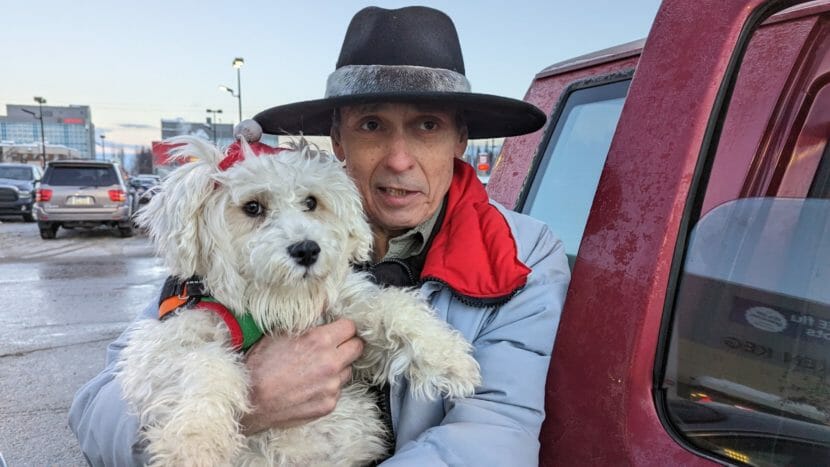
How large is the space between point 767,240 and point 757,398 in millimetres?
336

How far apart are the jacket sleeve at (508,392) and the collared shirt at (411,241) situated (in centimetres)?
48

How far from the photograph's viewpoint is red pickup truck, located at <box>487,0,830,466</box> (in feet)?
3.84

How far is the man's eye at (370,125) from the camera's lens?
7.36ft

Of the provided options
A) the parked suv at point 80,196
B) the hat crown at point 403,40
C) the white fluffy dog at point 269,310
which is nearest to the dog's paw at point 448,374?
the white fluffy dog at point 269,310

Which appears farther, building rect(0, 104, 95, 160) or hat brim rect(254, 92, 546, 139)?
building rect(0, 104, 95, 160)

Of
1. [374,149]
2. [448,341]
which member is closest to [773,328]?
[448,341]

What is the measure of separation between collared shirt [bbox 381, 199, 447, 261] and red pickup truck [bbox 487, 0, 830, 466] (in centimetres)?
87

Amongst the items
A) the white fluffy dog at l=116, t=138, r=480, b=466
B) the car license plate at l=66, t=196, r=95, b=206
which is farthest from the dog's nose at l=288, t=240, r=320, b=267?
the car license plate at l=66, t=196, r=95, b=206

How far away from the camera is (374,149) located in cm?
228

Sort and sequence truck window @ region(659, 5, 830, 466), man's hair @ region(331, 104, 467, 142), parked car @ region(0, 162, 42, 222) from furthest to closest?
parked car @ region(0, 162, 42, 222) → man's hair @ region(331, 104, 467, 142) → truck window @ region(659, 5, 830, 466)

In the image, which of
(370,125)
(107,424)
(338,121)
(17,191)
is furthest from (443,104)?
(17,191)

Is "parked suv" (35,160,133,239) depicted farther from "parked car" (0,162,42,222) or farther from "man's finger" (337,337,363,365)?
"man's finger" (337,337,363,365)

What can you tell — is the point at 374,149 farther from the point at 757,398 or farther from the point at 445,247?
the point at 757,398

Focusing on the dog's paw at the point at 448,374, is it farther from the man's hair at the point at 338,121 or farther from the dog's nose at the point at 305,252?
the man's hair at the point at 338,121
